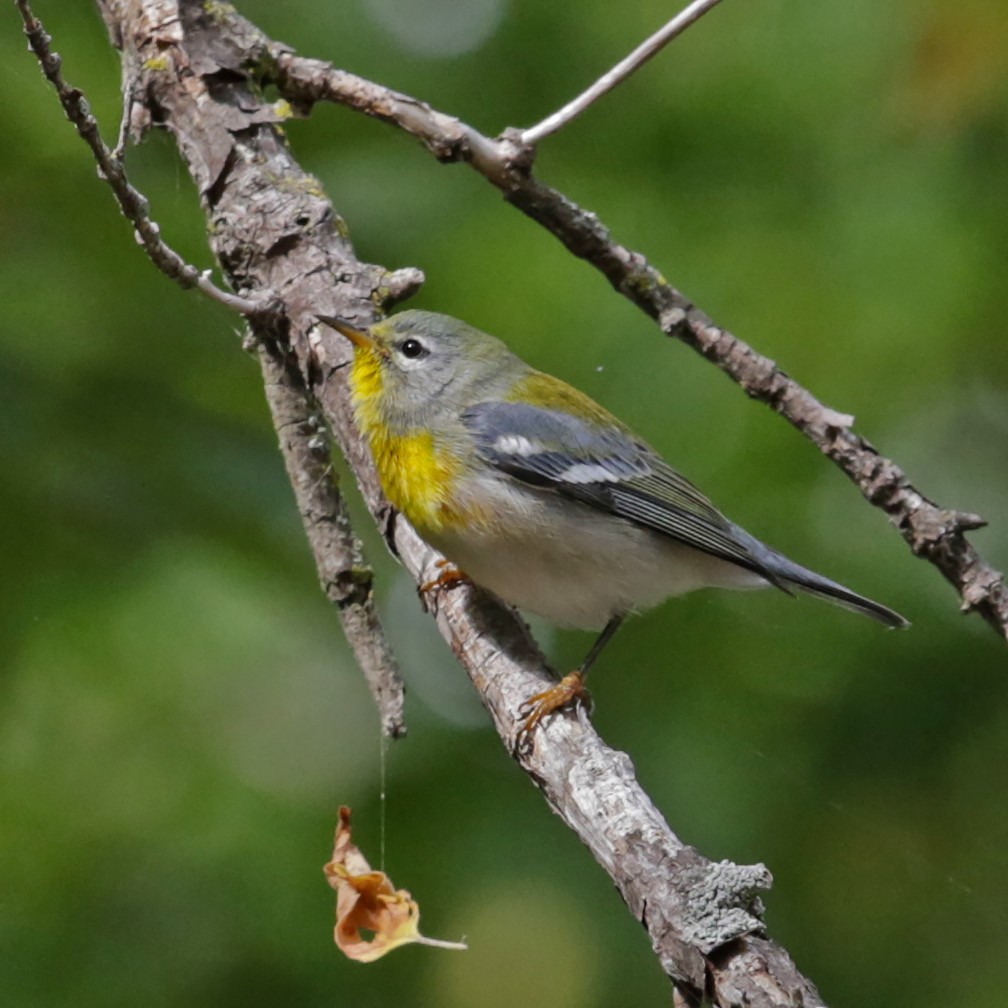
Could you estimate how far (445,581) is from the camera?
10.5 ft

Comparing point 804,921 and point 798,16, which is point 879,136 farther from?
point 804,921

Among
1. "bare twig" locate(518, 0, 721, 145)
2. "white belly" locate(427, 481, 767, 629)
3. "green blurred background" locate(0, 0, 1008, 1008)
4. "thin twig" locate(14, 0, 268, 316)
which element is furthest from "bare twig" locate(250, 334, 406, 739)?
"bare twig" locate(518, 0, 721, 145)

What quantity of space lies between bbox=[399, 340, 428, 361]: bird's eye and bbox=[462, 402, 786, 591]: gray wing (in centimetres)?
20

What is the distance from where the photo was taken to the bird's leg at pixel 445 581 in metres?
3.16

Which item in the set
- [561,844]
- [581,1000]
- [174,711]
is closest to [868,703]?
[561,844]

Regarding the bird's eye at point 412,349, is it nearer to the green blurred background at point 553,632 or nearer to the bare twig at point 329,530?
the bare twig at point 329,530

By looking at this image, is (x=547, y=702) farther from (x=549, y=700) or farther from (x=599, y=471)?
(x=599, y=471)

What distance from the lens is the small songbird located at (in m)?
3.07

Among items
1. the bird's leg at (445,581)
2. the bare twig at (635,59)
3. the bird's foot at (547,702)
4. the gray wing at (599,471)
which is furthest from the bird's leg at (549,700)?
the bare twig at (635,59)

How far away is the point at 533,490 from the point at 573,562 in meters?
0.22

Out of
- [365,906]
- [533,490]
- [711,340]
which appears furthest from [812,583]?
[365,906]

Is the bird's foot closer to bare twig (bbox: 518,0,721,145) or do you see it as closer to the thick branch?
the thick branch

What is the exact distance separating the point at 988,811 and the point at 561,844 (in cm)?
144

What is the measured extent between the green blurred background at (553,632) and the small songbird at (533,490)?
42cm
